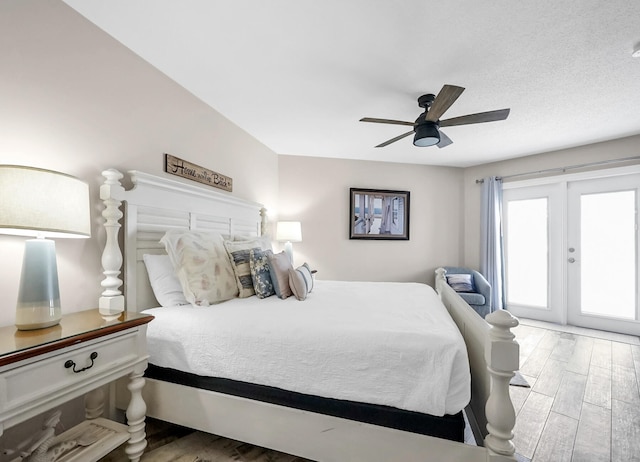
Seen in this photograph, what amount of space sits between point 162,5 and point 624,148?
4969mm

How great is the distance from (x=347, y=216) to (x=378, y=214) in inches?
20.1

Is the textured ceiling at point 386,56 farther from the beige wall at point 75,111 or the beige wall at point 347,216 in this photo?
the beige wall at point 347,216

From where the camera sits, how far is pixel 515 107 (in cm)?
261

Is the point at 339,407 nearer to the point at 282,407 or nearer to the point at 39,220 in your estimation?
the point at 282,407

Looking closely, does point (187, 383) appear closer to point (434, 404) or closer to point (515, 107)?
point (434, 404)

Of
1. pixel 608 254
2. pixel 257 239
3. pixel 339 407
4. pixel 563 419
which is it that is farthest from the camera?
pixel 608 254

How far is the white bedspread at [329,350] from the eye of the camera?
45.7 inches

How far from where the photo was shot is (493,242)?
4.29 meters

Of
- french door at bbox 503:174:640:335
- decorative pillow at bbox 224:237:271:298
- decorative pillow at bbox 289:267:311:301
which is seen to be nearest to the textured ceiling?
french door at bbox 503:174:640:335

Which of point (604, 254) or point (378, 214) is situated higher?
point (378, 214)

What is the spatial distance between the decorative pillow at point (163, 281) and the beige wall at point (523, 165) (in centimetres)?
444

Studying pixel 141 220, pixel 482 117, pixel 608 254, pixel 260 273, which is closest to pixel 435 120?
pixel 482 117

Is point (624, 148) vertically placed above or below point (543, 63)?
below

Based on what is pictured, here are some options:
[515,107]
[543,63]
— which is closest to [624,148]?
[515,107]
